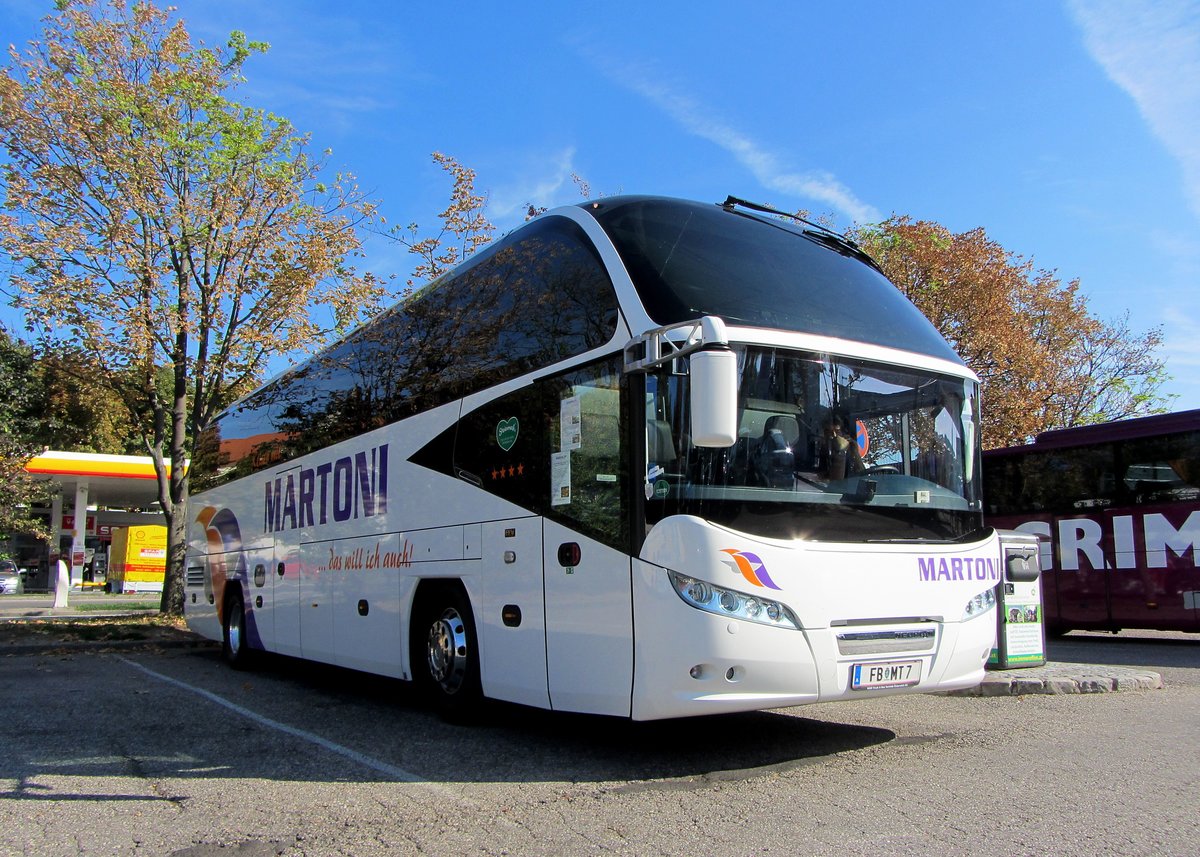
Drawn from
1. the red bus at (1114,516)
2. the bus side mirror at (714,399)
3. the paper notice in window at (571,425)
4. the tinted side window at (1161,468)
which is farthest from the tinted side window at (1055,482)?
the bus side mirror at (714,399)

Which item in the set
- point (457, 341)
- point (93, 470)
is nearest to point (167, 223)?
point (457, 341)

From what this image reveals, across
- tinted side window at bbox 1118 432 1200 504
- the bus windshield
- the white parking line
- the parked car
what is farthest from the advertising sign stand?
the parked car

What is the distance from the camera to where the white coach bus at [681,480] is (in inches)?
208

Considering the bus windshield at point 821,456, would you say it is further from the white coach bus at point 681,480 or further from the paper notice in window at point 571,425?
the paper notice in window at point 571,425

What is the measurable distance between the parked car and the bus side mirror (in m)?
44.5

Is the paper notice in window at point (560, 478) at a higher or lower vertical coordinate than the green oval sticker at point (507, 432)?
lower

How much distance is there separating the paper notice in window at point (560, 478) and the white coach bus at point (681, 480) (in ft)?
0.08

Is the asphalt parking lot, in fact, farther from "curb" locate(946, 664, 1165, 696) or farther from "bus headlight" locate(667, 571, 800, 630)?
"bus headlight" locate(667, 571, 800, 630)

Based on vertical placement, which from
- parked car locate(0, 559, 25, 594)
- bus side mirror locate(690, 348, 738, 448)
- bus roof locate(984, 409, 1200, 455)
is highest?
bus roof locate(984, 409, 1200, 455)

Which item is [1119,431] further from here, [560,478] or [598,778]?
[598,778]

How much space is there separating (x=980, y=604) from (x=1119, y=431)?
10060 mm

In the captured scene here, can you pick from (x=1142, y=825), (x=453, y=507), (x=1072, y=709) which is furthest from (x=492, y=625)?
(x=1072, y=709)

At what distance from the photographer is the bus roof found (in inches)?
541

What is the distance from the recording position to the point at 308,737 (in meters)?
7.11
